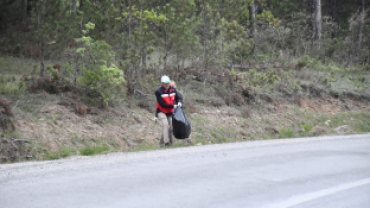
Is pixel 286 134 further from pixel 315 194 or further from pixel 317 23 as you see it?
pixel 317 23

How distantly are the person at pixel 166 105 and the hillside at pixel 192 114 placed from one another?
545 millimetres

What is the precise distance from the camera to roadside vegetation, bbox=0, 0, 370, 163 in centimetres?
1326

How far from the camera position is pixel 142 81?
16672 mm

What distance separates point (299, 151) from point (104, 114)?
592 cm

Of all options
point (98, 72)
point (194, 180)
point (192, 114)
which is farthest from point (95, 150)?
point (192, 114)

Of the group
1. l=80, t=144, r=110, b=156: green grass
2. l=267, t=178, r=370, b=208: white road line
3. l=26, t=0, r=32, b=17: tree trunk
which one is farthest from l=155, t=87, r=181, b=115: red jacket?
l=26, t=0, r=32, b=17: tree trunk

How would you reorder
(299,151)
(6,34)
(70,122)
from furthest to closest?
(6,34), (70,122), (299,151)

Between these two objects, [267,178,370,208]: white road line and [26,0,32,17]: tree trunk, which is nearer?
[267,178,370,208]: white road line

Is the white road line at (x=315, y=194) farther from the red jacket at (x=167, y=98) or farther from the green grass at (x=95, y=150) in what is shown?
the green grass at (x=95, y=150)

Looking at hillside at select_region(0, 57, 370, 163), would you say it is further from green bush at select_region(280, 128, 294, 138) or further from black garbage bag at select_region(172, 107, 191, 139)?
black garbage bag at select_region(172, 107, 191, 139)

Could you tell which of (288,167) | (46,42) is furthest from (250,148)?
(46,42)

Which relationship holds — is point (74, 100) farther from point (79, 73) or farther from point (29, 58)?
point (29, 58)

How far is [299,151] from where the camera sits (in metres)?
11.7

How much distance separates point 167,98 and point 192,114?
3910 millimetres
